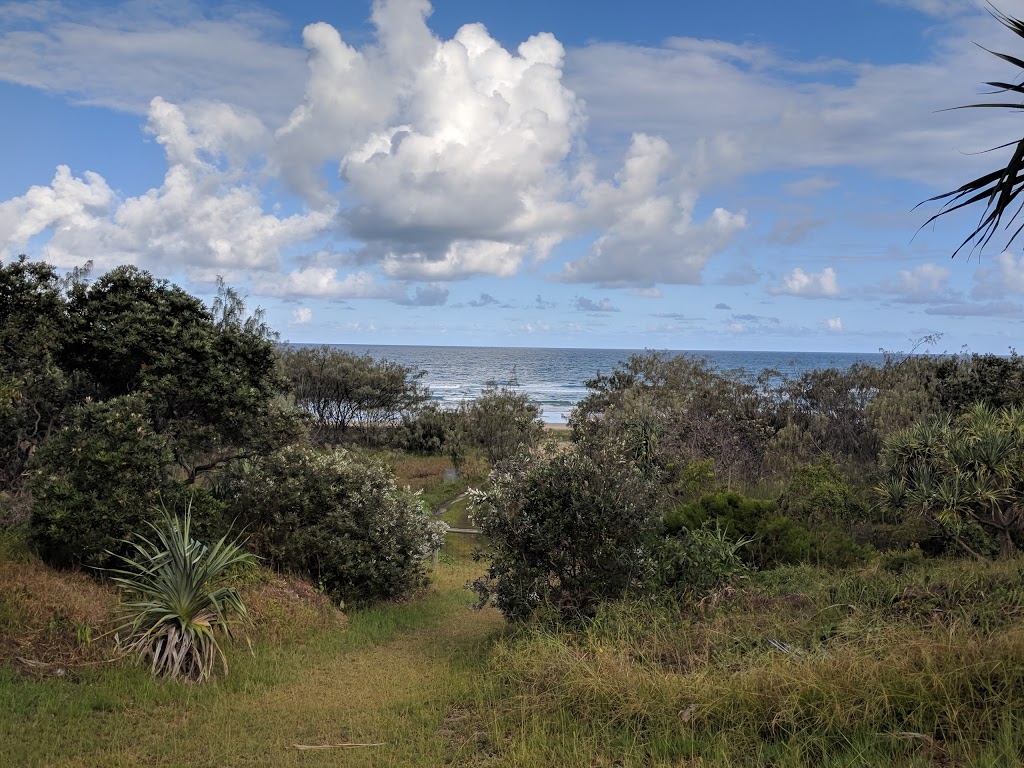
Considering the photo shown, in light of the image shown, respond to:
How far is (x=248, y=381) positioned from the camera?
13461 millimetres

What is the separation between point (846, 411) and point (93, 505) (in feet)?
85.7

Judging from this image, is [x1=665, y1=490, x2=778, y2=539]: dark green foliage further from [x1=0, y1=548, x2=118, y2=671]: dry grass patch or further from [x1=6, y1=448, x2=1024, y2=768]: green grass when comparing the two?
[x1=0, y1=548, x2=118, y2=671]: dry grass patch

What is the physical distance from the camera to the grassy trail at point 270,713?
22.1 feet

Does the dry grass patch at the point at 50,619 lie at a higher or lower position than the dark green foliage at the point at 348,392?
lower

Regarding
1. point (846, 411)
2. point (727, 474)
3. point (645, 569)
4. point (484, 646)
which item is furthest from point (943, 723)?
point (846, 411)

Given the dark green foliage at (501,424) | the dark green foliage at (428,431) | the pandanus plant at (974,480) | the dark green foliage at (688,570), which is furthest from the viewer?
the dark green foliage at (428,431)

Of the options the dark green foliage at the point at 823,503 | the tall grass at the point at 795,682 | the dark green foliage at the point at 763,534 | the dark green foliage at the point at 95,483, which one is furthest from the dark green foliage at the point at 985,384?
the dark green foliage at the point at 95,483

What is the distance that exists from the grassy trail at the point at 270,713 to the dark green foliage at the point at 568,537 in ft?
3.59

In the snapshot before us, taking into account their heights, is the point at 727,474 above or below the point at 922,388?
below

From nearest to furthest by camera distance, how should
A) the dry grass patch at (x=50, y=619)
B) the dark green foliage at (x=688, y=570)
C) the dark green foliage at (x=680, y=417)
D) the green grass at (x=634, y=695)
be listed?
the green grass at (x=634, y=695)
the dry grass patch at (x=50, y=619)
the dark green foliage at (x=688, y=570)
the dark green foliage at (x=680, y=417)

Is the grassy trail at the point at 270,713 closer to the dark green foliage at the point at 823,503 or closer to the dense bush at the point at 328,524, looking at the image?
the dense bush at the point at 328,524

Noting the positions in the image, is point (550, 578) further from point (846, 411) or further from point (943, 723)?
point (846, 411)

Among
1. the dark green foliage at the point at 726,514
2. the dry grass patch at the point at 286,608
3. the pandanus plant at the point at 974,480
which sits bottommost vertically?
the dry grass patch at the point at 286,608

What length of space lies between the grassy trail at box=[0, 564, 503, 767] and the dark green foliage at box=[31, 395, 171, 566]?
263 cm
